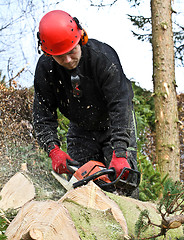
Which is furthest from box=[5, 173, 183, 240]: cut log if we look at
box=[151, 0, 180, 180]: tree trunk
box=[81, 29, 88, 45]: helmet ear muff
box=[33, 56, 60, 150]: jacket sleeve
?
box=[151, 0, 180, 180]: tree trunk

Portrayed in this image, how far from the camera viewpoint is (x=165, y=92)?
216 inches

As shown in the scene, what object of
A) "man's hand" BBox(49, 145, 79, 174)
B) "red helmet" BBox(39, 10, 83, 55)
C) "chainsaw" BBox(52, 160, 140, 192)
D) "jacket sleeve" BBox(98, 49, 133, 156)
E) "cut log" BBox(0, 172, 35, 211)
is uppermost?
"red helmet" BBox(39, 10, 83, 55)

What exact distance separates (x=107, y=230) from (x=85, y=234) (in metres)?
0.17

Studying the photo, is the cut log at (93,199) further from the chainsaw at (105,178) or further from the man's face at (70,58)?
the man's face at (70,58)

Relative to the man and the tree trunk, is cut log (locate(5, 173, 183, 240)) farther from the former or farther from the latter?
the tree trunk

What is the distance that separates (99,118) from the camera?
123 inches

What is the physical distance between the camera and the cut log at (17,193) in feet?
9.41

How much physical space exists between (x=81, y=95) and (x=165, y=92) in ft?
9.91

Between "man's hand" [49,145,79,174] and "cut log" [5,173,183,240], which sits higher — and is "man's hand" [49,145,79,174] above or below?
above

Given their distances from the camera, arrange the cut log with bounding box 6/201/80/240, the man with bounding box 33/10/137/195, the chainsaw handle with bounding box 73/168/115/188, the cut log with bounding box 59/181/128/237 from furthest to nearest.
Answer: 1. the man with bounding box 33/10/137/195
2. the chainsaw handle with bounding box 73/168/115/188
3. the cut log with bounding box 59/181/128/237
4. the cut log with bounding box 6/201/80/240

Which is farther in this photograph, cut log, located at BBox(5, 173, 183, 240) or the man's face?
the man's face

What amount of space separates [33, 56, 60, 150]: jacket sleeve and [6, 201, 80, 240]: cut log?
1430mm

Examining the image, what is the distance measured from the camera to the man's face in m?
2.62

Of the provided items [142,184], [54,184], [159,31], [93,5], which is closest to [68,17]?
[54,184]
